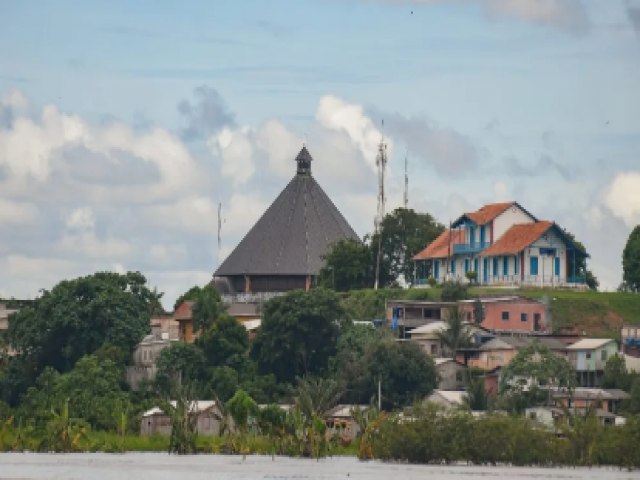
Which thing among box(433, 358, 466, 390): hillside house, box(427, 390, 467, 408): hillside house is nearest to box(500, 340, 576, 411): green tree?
box(427, 390, 467, 408): hillside house

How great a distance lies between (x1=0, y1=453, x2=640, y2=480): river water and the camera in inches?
2479

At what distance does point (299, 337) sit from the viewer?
296 feet

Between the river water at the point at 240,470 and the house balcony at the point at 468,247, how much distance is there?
3083 cm

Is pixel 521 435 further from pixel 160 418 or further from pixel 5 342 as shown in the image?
pixel 5 342

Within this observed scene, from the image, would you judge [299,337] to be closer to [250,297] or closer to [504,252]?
[504,252]

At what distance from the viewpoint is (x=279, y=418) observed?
73750mm

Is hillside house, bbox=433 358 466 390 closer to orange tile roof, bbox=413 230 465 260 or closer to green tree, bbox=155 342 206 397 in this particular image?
green tree, bbox=155 342 206 397

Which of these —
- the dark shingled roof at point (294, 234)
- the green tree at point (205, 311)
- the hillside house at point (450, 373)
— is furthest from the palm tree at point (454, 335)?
the dark shingled roof at point (294, 234)

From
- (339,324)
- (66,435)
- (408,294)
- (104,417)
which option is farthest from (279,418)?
(408,294)

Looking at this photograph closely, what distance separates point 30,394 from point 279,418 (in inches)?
760

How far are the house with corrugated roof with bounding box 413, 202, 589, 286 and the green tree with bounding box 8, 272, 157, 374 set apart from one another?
14736mm

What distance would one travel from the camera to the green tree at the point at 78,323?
9438 cm

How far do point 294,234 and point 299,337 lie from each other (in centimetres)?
2307

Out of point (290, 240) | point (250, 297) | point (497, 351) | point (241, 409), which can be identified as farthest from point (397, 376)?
point (290, 240)
